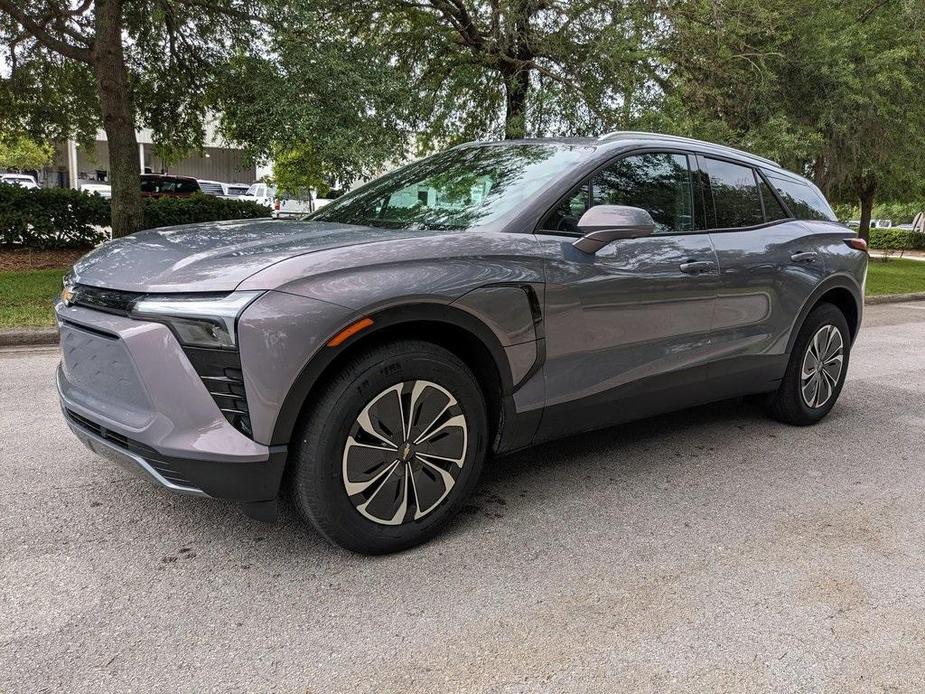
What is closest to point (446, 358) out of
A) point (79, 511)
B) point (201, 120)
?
point (79, 511)

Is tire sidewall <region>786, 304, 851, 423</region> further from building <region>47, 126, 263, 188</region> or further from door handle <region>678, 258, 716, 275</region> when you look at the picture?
building <region>47, 126, 263, 188</region>

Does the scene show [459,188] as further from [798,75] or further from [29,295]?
[798,75]

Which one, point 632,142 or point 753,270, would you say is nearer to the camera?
point 632,142

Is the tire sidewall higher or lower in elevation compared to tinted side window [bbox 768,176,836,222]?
lower

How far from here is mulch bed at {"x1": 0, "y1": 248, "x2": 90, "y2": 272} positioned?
40.0 feet

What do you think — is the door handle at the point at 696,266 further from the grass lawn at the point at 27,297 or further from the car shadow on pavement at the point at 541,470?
the grass lawn at the point at 27,297

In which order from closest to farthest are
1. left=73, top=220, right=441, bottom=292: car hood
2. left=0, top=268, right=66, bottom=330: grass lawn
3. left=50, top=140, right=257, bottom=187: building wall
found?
left=73, top=220, right=441, bottom=292: car hood
left=0, top=268, right=66, bottom=330: grass lawn
left=50, top=140, right=257, bottom=187: building wall

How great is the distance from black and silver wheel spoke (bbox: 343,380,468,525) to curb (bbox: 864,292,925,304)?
13.3 m

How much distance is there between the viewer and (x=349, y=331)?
8.61 ft

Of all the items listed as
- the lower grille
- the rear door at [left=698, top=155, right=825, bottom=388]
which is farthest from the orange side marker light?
the rear door at [left=698, top=155, right=825, bottom=388]

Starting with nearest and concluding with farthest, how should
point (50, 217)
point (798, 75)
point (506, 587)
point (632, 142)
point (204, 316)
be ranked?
point (204, 316)
point (506, 587)
point (632, 142)
point (50, 217)
point (798, 75)

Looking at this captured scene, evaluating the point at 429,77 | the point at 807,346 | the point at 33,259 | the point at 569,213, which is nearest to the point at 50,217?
the point at 33,259

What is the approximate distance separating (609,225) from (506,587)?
1544 mm

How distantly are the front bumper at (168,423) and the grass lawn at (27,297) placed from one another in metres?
4.86
